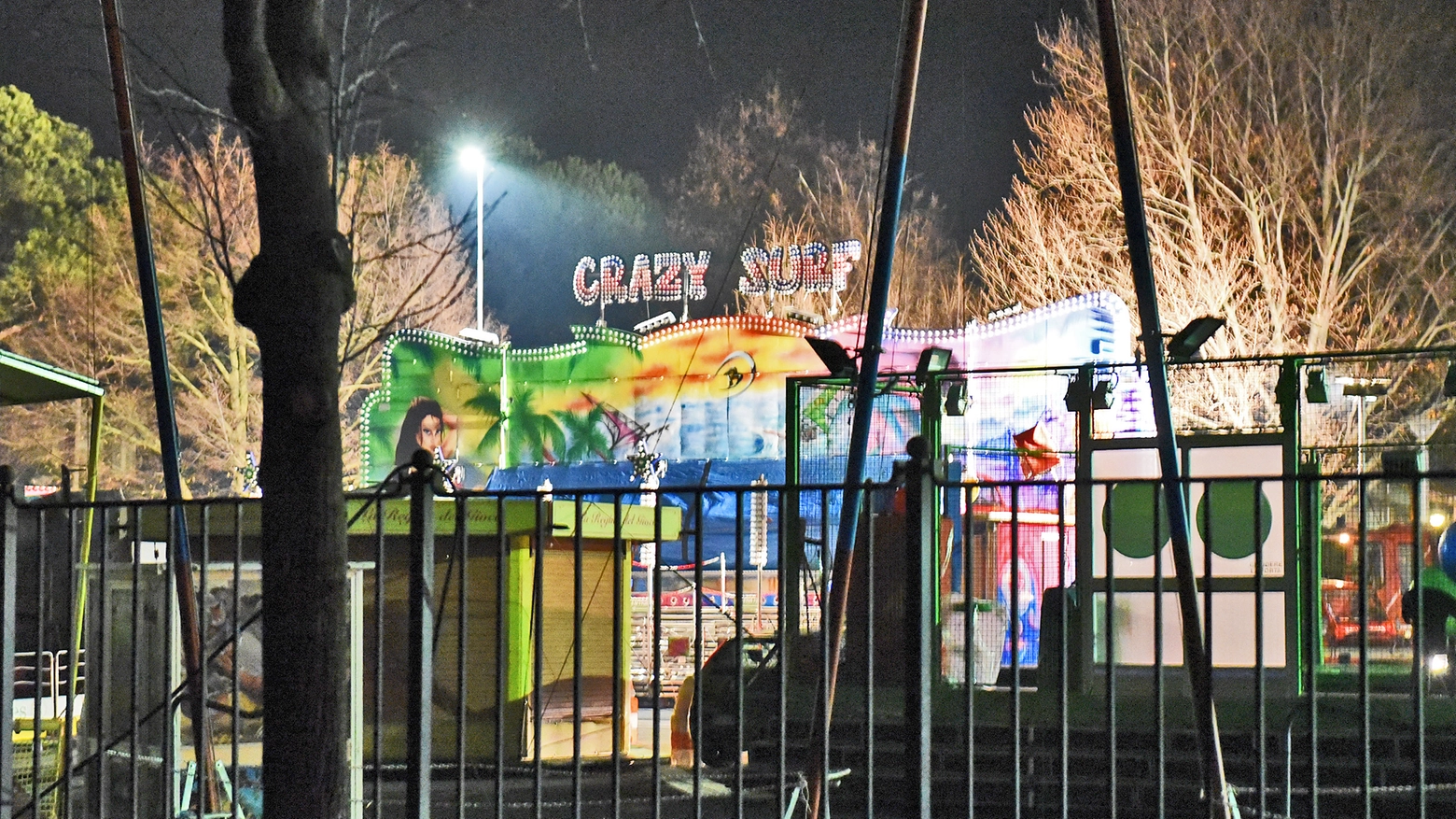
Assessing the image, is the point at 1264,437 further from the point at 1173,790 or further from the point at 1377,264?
the point at 1377,264

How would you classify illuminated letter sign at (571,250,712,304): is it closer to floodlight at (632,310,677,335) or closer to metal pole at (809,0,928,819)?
floodlight at (632,310,677,335)

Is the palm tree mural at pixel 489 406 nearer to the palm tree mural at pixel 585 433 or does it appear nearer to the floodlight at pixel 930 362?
the palm tree mural at pixel 585 433

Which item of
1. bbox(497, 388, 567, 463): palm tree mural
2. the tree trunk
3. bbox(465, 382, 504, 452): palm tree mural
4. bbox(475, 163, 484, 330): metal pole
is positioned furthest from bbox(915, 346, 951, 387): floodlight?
bbox(465, 382, 504, 452): palm tree mural

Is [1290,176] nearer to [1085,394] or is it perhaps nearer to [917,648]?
[1085,394]

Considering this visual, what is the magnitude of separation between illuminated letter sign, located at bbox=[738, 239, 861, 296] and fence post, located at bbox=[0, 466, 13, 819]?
34592 mm

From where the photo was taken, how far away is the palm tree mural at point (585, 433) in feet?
125

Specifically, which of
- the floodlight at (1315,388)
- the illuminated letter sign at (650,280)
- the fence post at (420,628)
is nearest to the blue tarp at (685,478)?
the illuminated letter sign at (650,280)

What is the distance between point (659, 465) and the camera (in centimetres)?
2941

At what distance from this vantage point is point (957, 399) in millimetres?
12008

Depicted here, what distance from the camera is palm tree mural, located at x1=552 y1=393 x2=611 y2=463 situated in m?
38.2

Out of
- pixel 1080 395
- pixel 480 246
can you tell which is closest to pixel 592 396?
pixel 480 246

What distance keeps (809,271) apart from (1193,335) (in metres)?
30.1

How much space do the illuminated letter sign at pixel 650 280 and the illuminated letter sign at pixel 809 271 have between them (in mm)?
4700

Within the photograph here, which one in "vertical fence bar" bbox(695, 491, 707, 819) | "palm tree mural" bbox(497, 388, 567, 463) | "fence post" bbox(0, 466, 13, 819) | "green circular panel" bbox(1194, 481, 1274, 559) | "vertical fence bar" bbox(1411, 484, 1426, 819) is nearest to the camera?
"vertical fence bar" bbox(1411, 484, 1426, 819)
